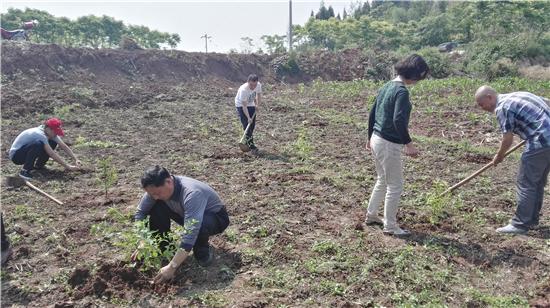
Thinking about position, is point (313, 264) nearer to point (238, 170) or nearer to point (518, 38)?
point (238, 170)

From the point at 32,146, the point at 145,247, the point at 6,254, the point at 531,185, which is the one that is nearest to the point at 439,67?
the point at 531,185

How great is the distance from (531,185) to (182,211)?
3450 mm

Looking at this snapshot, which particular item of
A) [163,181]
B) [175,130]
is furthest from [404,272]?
[175,130]

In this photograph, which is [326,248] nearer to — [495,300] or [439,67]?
[495,300]

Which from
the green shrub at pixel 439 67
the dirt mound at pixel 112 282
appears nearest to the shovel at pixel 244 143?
the dirt mound at pixel 112 282

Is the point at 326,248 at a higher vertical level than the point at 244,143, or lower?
lower

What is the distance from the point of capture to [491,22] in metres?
31.1

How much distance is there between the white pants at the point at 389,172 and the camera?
14.6 feet

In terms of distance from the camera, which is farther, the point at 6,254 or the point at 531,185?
the point at 531,185

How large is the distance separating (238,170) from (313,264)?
3.57 m

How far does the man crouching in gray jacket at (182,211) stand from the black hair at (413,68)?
2123mm

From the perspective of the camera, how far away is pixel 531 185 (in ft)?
15.2

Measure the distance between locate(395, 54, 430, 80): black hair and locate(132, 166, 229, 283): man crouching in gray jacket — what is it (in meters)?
2.12

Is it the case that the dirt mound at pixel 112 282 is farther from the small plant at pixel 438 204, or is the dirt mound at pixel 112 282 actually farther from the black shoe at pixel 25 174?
the black shoe at pixel 25 174
